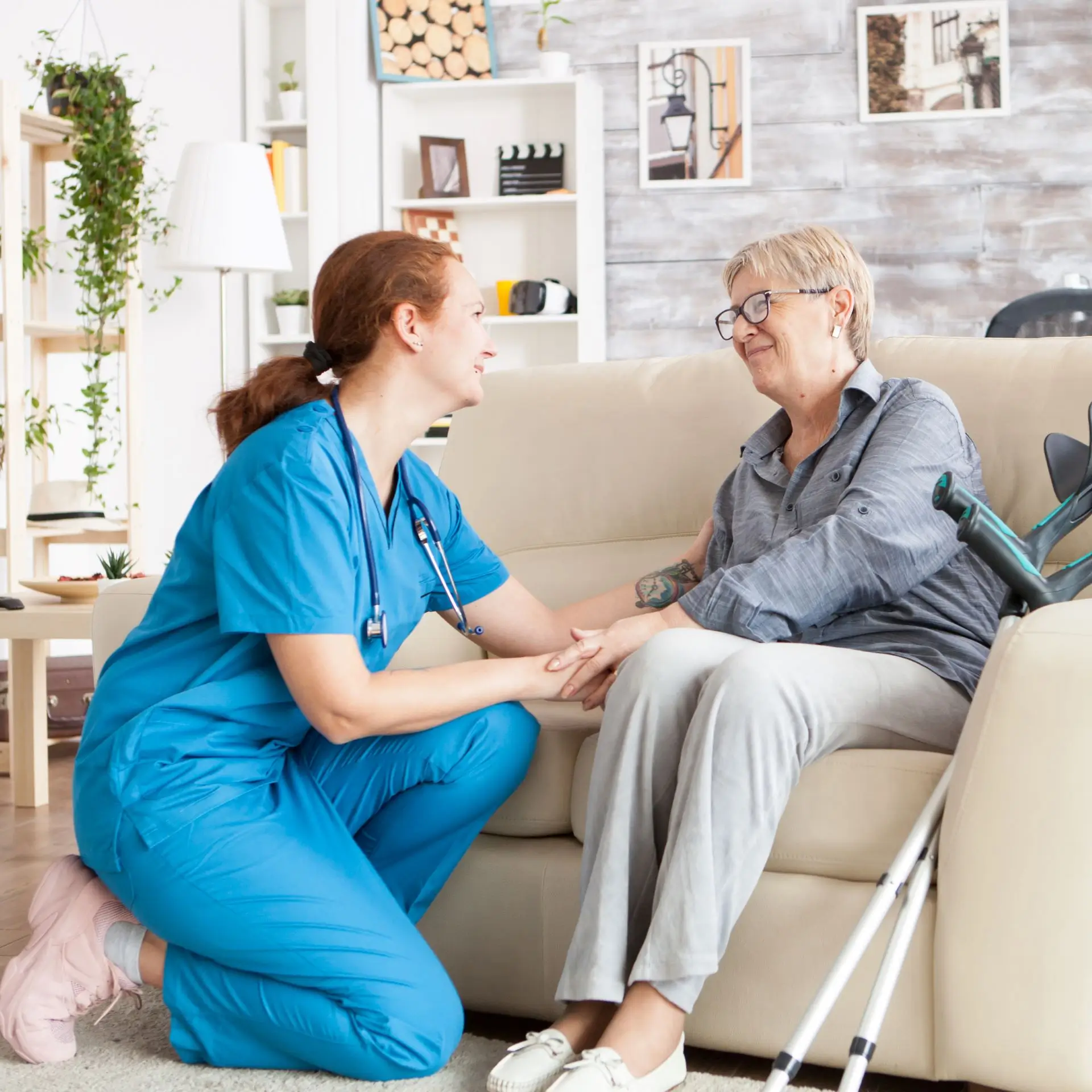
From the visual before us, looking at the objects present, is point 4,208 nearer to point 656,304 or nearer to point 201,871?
point 656,304

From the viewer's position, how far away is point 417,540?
6.03ft

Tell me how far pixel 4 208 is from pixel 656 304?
2136 millimetres

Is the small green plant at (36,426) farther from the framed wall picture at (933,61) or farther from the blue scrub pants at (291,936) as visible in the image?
the framed wall picture at (933,61)

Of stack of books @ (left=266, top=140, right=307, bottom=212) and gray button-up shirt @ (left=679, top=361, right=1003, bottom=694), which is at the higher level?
stack of books @ (left=266, top=140, right=307, bottom=212)

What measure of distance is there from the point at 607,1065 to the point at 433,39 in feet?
13.6

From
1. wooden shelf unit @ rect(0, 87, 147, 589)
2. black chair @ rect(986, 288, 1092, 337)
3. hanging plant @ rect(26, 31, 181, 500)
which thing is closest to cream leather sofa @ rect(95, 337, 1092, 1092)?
black chair @ rect(986, 288, 1092, 337)

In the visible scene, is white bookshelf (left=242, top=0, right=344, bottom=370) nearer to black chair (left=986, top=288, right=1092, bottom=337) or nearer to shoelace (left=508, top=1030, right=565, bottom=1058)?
black chair (left=986, top=288, right=1092, bottom=337)

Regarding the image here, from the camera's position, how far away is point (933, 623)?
1.81m

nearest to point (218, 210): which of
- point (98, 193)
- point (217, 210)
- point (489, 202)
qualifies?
point (217, 210)

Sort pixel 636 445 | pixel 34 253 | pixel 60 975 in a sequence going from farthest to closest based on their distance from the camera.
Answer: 1. pixel 34 253
2. pixel 636 445
3. pixel 60 975

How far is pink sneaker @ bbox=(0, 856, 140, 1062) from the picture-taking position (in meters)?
1.67

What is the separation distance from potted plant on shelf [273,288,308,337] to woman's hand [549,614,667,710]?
3278 millimetres

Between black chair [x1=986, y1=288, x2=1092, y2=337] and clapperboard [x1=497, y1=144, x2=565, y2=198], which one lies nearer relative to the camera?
black chair [x1=986, y1=288, x2=1092, y2=337]

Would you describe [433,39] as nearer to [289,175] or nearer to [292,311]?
[289,175]
